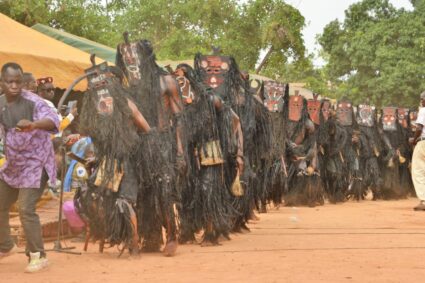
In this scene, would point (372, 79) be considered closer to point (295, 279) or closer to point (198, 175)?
point (198, 175)

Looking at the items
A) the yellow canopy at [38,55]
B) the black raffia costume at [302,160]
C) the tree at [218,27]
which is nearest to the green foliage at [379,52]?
the tree at [218,27]

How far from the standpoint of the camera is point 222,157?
9.46 meters

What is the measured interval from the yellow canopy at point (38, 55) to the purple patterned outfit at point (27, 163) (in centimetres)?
495

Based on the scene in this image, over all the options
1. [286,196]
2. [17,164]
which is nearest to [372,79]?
[286,196]

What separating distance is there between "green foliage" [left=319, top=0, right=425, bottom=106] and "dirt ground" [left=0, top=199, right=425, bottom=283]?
29.4 m

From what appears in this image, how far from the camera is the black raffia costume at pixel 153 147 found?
8133 mm

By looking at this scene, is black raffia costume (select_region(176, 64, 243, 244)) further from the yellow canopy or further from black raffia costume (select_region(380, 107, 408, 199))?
black raffia costume (select_region(380, 107, 408, 199))

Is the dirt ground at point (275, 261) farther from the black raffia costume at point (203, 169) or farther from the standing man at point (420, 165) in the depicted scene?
the standing man at point (420, 165)

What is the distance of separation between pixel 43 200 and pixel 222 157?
2502 mm

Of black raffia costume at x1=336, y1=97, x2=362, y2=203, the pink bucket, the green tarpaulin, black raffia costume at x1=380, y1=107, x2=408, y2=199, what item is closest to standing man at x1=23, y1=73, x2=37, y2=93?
the pink bucket

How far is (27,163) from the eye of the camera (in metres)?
7.25

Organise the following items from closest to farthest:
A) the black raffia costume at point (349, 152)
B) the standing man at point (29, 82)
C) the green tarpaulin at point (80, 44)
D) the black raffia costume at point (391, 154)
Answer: the standing man at point (29, 82)
the green tarpaulin at point (80, 44)
the black raffia costume at point (349, 152)
the black raffia costume at point (391, 154)

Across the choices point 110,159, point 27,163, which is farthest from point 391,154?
point 27,163

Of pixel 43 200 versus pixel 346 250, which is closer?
pixel 346 250
